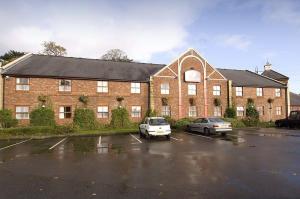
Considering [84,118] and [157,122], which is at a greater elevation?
[84,118]

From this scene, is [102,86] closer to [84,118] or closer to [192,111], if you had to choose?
[84,118]

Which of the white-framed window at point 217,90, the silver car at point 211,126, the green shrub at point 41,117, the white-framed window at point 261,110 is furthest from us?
A: the white-framed window at point 261,110

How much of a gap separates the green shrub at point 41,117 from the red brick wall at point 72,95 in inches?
28.3

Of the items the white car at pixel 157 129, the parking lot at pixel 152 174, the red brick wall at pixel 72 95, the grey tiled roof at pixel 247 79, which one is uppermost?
the grey tiled roof at pixel 247 79

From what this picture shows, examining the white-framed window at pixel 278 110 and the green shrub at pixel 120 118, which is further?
the white-framed window at pixel 278 110

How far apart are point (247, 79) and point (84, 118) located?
24.1 meters

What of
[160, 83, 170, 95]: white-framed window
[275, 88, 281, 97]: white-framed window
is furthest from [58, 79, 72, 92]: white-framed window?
[275, 88, 281, 97]: white-framed window

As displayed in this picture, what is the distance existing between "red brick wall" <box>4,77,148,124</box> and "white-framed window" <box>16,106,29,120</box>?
0.34 meters

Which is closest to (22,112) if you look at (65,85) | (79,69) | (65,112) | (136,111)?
(65,112)

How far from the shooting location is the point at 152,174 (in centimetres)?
969

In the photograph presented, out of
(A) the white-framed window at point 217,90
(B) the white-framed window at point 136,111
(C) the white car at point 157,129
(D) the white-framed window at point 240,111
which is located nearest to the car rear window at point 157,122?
(C) the white car at point 157,129

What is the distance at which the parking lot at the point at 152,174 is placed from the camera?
7.60 m

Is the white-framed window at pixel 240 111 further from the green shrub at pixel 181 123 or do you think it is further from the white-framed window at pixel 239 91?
the green shrub at pixel 181 123

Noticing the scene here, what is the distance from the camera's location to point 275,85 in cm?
4116
